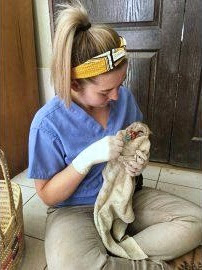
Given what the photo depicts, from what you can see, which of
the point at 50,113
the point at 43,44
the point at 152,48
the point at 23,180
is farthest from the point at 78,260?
the point at 43,44

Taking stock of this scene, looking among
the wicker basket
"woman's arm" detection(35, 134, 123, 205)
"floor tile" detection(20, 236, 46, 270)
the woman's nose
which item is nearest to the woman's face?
the woman's nose

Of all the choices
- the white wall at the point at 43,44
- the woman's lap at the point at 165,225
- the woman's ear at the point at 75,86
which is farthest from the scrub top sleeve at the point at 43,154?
the white wall at the point at 43,44

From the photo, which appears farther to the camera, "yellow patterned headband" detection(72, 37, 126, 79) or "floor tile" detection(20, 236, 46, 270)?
"floor tile" detection(20, 236, 46, 270)

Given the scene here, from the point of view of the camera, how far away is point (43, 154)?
731 millimetres

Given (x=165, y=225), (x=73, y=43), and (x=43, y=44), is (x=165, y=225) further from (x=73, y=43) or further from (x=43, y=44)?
(x=43, y=44)

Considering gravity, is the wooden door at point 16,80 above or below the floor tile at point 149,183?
above

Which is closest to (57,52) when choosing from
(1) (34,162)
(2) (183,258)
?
(1) (34,162)

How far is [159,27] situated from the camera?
1.14 metres

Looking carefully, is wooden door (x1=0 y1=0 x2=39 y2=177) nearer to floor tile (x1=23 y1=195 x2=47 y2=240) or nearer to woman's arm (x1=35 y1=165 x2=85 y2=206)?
floor tile (x1=23 y1=195 x2=47 y2=240)

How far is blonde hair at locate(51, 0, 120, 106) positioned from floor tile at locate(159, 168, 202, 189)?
821 mm

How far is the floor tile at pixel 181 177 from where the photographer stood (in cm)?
126

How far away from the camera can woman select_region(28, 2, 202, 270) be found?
2.06 feet

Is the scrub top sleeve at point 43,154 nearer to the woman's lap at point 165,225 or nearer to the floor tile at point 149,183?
the woman's lap at point 165,225

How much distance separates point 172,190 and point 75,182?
64 cm
